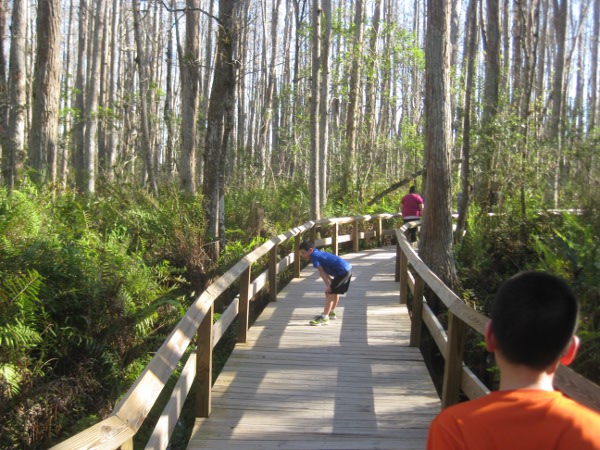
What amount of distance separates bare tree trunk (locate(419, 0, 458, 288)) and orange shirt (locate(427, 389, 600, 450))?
8565 millimetres

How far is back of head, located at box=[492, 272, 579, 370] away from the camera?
1786 mm

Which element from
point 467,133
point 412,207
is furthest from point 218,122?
point 412,207

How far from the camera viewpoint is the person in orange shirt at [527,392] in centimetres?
161

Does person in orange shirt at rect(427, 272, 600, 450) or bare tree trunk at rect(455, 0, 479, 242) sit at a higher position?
bare tree trunk at rect(455, 0, 479, 242)

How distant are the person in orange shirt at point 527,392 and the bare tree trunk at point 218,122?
31.4 ft

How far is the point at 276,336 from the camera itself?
296 inches

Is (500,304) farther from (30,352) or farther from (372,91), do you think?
(372,91)

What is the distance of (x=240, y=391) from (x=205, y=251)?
5.66 meters

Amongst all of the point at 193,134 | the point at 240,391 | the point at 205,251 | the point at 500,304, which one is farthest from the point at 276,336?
the point at 193,134

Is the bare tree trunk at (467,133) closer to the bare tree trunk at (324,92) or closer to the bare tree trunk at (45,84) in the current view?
the bare tree trunk at (324,92)

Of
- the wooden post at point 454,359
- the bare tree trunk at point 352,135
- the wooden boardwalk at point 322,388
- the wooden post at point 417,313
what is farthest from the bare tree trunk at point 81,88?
the wooden post at point 454,359

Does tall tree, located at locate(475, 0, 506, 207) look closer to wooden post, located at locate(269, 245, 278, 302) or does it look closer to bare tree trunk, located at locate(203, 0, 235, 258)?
bare tree trunk, located at locate(203, 0, 235, 258)

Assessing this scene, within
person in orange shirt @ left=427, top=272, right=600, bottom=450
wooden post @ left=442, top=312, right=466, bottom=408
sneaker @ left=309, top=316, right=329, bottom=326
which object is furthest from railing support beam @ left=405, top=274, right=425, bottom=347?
person in orange shirt @ left=427, top=272, right=600, bottom=450

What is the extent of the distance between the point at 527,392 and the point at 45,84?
12975 millimetres
